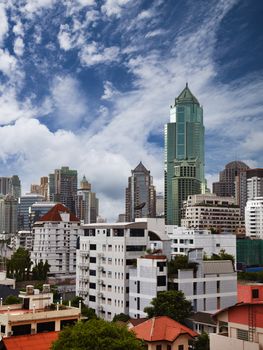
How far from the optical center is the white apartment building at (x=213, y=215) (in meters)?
144

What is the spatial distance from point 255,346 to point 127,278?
2955 cm

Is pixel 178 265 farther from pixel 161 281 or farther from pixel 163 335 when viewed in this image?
pixel 163 335

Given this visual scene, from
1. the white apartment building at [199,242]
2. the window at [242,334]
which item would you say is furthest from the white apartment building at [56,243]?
the window at [242,334]

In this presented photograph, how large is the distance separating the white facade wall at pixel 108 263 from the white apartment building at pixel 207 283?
587 centimetres

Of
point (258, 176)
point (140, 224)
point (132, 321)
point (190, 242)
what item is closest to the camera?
point (132, 321)

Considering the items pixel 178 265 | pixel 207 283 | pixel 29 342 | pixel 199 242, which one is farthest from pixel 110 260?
pixel 199 242

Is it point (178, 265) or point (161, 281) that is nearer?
point (161, 281)

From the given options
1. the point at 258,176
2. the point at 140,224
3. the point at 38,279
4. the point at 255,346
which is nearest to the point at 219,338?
the point at 255,346

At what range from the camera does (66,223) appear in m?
83.9

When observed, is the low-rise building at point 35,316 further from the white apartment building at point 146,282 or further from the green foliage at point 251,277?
the green foliage at point 251,277

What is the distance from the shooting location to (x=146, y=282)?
45250 mm

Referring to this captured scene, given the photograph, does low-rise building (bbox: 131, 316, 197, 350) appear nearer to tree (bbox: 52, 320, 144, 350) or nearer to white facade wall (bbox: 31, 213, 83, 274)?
tree (bbox: 52, 320, 144, 350)

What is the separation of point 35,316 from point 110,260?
918 inches

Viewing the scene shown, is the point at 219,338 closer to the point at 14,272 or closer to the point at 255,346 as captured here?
the point at 255,346
